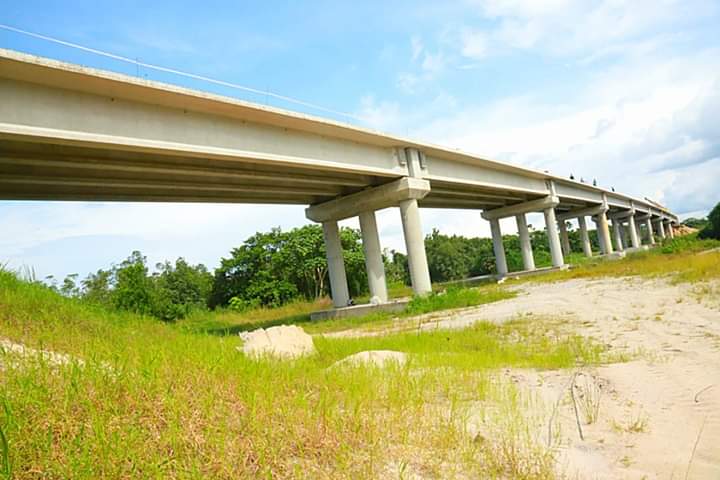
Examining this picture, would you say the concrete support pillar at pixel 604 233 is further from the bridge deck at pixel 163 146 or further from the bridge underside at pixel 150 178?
the bridge underside at pixel 150 178

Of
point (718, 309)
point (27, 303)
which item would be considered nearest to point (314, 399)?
point (27, 303)

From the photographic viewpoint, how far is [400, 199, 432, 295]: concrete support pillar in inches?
794

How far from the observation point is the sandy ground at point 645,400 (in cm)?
335

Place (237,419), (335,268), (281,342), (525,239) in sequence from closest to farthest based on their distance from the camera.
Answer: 1. (237,419)
2. (281,342)
3. (335,268)
4. (525,239)

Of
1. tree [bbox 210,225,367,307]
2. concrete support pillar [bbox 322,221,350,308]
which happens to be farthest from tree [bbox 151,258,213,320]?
concrete support pillar [bbox 322,221,350,308]

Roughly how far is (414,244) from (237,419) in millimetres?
17141

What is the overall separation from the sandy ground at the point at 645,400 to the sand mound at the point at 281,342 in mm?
3365

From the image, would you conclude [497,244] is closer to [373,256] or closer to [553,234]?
[553,234]

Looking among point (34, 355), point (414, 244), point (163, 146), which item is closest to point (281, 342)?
point (34, 355)

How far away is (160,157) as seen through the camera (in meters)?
13.5

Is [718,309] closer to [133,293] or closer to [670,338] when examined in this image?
[670,338]

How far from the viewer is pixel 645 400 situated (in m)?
4.60

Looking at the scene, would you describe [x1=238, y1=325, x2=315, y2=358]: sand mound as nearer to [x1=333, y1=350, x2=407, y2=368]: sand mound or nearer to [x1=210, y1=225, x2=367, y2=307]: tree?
[x1=333, y1=350, x2=407, y2=368]: sand mound

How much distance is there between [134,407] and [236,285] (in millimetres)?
32836
